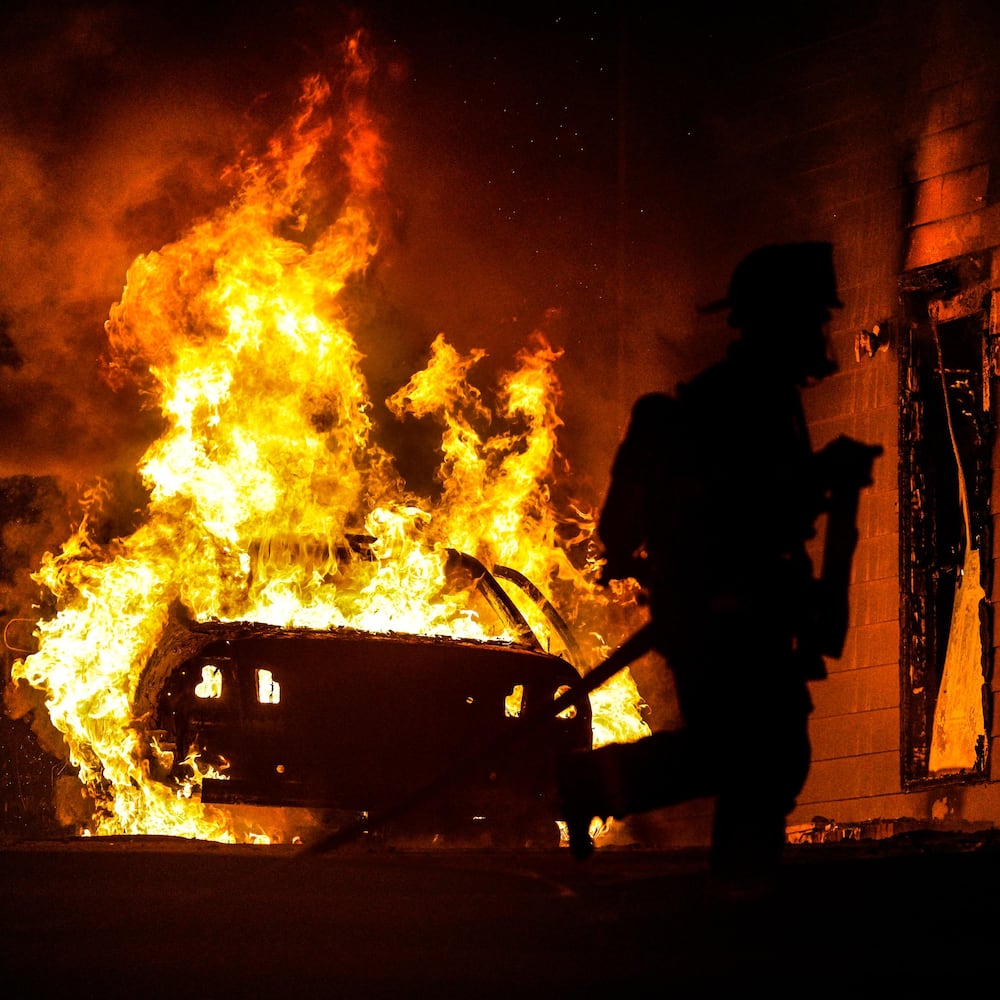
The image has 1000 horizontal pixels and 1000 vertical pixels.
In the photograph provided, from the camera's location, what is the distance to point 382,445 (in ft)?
48.3

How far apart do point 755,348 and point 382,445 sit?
10.1 m

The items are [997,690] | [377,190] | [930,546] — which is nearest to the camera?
[997,690]

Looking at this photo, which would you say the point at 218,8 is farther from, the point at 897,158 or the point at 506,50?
the point at 897,158

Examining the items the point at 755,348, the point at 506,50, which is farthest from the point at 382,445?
the point at 755,348

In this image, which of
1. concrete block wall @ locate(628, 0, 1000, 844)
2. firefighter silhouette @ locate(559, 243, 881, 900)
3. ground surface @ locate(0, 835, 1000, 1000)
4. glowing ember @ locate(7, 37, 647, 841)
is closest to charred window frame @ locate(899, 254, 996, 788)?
concrete block wall @ locate(628, 0, 1000, 844)

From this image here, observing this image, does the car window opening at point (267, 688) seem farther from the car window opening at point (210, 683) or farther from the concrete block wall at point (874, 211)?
the concrete block wall at point (874, 211)

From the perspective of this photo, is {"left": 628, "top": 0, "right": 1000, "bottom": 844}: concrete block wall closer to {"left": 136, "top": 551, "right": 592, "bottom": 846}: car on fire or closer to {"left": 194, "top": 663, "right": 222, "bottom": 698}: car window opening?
{"left": 136, "top": 551, "right": 592, "bottom": 846}: car on fire

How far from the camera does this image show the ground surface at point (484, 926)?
417cm

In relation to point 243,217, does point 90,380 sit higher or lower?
lower

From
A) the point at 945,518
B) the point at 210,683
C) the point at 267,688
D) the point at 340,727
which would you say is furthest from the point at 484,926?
the point at 945,518

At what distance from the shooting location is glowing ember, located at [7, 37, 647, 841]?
10156 millimetres

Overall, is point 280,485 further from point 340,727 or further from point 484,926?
point 484,926

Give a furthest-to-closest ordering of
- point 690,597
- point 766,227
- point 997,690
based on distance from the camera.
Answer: point 766,227 → point 997,690 → point 690,597

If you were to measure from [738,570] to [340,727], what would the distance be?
4303mm
